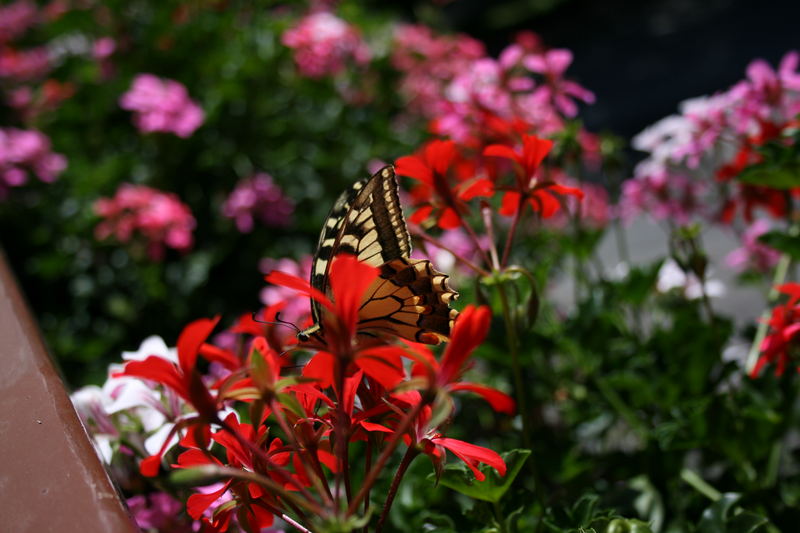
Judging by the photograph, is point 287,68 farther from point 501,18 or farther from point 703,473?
point 501,18

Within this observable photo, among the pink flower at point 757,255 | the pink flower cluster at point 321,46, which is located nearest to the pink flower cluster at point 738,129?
the pink flower at point 757,255

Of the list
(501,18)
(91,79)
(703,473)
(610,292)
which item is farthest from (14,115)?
(501,18)

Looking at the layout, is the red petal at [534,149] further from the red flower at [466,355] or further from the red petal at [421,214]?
the red flower at [466,355]

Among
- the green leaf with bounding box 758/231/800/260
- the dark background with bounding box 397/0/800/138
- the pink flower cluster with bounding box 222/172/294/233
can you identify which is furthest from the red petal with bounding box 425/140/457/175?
the dark background with bounding box 397/0/800/138

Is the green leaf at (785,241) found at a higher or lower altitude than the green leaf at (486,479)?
higher

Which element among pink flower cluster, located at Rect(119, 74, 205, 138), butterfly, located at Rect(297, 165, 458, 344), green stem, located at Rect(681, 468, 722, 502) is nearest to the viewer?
butterfly, located at Rect(297, 165, 458, 344)

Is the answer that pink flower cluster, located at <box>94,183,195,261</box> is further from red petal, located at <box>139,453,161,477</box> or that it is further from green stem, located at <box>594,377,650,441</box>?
red petal, located at <box>139,453,161,477</box>
